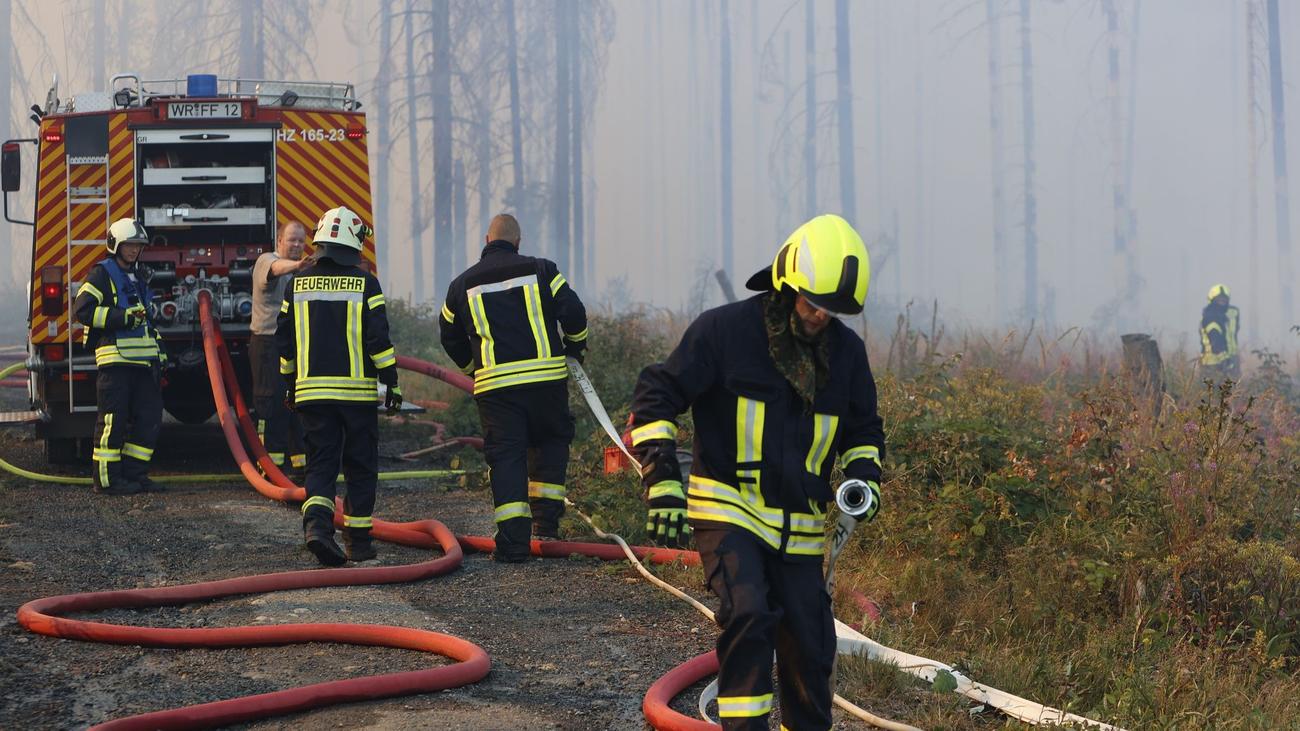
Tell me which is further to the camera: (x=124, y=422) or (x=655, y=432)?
(x=124, y=422)

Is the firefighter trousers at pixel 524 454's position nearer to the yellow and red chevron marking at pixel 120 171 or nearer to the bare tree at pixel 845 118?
the yellow and red chevron marking at pixel 120 171

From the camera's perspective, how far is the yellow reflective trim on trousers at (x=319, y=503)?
23.1 ft

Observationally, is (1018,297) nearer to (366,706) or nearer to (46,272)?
(46,272)

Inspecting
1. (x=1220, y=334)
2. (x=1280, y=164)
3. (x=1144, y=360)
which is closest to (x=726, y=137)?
(x=1280, y=164)

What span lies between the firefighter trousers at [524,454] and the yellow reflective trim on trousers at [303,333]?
0.88 meters

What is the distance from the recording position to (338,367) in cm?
709

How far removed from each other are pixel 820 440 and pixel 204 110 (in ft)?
26.4

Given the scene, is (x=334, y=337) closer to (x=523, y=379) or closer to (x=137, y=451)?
(x=523, y=379)

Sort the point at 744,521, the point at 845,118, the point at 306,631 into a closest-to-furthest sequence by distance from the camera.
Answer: the point at 744,521 → the point at 306,631 → the point at 845,118

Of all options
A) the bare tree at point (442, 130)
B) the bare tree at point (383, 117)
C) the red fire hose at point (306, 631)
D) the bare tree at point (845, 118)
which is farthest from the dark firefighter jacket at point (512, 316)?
the bare tree at point (383, 117)

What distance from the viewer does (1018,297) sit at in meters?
42.4

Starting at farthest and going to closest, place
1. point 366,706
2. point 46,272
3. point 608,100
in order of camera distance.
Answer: point 608,100
point 46,272
point 366,706

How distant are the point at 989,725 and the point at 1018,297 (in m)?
39.2

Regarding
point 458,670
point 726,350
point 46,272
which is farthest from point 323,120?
point 726,350
